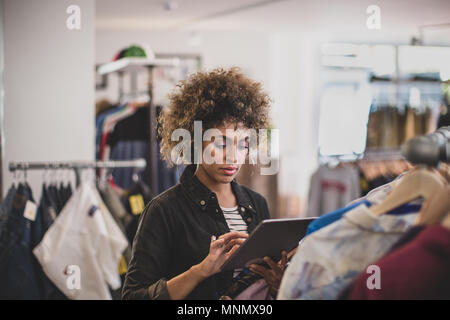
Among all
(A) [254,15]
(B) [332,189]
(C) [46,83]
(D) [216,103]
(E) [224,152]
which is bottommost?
(B) [332,189]

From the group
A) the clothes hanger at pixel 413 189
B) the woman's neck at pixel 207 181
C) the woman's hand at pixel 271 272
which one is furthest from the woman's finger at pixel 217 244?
the clothes hanger at pixel 413 189

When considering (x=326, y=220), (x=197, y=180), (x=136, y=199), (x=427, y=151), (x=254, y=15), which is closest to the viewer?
(x=427, y=151)

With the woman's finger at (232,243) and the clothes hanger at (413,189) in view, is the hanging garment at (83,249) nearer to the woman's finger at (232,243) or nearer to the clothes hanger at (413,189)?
the woman's finger at (232,243)

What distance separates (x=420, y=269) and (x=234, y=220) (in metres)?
0.65

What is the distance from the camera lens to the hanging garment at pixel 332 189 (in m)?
3.63

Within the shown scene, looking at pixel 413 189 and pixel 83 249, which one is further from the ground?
pixel 413 189

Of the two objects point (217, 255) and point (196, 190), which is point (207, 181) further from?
point (217, 255)

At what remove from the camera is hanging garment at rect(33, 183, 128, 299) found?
2.06 metres

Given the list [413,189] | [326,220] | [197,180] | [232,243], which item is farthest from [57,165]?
[413,189]

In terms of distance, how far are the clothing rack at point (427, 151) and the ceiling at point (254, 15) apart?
8.12ft

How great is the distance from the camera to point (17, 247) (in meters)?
2.00
